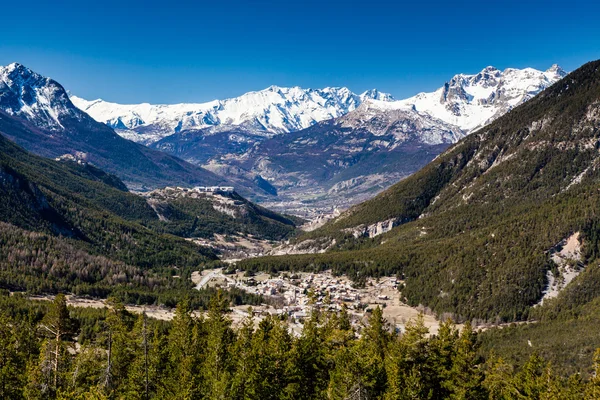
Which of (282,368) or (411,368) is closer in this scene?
(411,368)

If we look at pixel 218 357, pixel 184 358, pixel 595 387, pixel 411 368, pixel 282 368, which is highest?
pixel 411 368

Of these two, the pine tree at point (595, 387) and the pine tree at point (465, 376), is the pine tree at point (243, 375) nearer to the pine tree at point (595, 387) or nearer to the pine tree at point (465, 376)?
the pine tree at point (465, 376)

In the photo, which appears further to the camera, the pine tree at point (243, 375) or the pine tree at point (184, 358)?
the pine tree at point (184, 358)

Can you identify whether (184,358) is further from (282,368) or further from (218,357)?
(282,368)

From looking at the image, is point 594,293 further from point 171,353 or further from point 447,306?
point 171,353

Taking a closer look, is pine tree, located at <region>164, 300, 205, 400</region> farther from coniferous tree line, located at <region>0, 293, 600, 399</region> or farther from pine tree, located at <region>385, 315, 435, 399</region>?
pine tree, located at <region>385, 315, 435, 399</region>

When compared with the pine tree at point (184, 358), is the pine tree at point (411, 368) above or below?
above

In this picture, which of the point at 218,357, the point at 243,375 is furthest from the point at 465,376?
the point at 218,357

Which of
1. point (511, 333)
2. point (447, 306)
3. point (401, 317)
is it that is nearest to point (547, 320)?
point (511, 333)

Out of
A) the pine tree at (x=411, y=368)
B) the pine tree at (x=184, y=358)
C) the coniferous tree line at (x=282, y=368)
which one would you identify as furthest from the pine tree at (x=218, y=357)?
the pine tree at (x=411, y=368)
